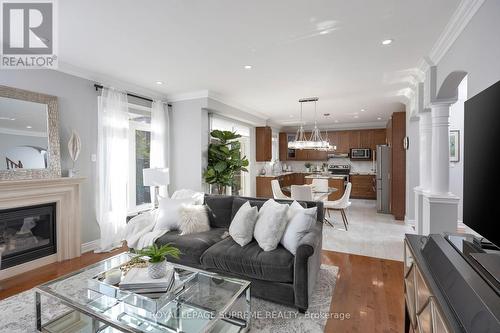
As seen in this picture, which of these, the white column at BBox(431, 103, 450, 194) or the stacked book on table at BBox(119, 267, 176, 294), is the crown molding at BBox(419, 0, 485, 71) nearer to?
the white column at BBox(431, 103, 450, 194)

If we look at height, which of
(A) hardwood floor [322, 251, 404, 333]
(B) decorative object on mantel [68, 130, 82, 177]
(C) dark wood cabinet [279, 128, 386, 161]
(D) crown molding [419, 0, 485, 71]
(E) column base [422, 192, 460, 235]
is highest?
(D) crown molding [419, 0, 485, 71]

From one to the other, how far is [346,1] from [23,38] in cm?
328

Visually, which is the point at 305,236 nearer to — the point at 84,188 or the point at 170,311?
the point at 170,311

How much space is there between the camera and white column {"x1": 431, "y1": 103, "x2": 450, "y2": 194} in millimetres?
2930

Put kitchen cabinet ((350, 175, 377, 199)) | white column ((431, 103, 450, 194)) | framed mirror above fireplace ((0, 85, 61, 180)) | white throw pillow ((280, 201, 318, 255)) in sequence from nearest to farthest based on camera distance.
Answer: white throw pillow ((280, 201, 318, 255)) < framed mirror above fireplace ((0, 85, 61, 180)) < white column ((431, 103, 450, 194)) < kitchen cabinet ((350, 175, 377, 199))

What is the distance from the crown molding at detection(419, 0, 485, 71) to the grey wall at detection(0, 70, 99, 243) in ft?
14.7

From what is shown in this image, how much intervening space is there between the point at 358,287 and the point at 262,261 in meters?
1.19

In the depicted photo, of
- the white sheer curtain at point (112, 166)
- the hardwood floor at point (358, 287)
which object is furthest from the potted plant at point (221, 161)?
the hardwood floor at point (358, 287)

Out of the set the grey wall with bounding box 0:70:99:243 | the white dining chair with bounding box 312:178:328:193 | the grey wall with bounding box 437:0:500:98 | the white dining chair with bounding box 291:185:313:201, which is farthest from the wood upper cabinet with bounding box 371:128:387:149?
the grey wall with bounding box 0:70:99:243

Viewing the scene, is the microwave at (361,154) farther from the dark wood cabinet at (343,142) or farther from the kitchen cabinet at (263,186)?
the kitchen cabinet at (263,186)

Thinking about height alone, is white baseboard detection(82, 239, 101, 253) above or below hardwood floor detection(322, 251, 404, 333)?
above

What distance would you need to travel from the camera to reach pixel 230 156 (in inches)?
191

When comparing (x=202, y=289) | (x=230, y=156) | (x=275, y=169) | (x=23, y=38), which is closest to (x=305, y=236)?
(x=202, y=289)

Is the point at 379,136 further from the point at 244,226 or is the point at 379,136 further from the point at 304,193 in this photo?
the point at 244,226
